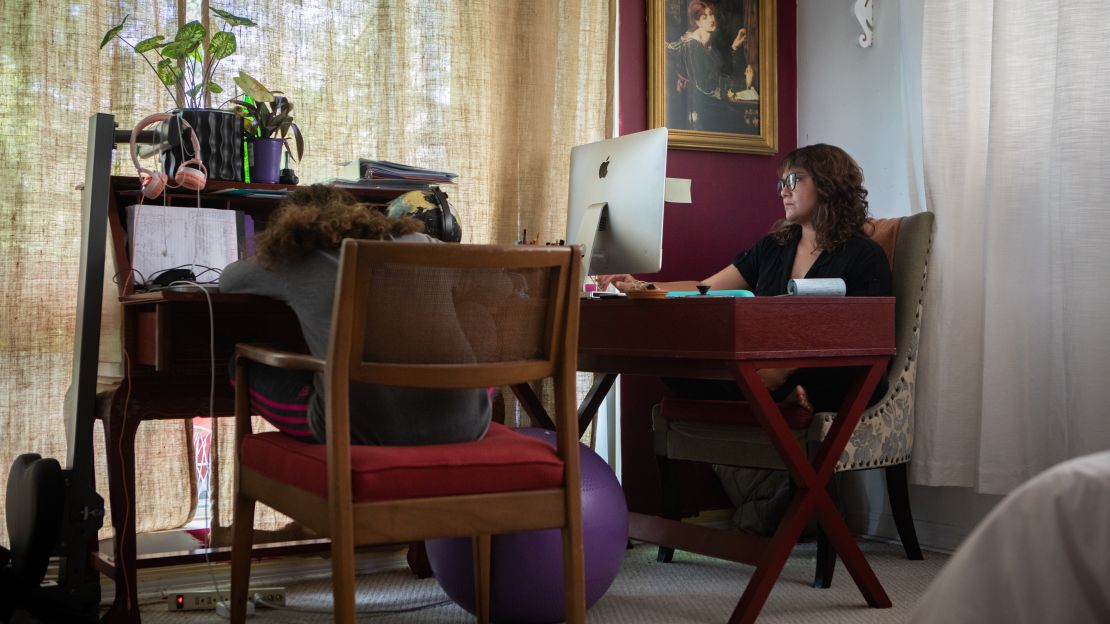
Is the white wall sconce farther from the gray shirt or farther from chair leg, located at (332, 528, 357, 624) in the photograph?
chair leg, located at (332, 528, 357, 624)

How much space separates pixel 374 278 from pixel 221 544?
153 cm

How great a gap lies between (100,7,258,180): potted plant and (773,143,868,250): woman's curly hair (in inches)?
64.8

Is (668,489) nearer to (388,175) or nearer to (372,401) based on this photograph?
(388,175)

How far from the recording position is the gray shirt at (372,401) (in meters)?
1.83

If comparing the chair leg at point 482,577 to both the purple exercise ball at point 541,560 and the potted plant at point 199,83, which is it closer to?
the purple exercise ball at point 541,560

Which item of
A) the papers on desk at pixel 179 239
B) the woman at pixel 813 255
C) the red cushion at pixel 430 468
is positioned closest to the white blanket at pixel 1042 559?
the red cushion at pixel 430 468

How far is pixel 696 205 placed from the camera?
362cm

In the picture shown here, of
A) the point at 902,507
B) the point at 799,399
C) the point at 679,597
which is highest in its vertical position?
the point at 799,399

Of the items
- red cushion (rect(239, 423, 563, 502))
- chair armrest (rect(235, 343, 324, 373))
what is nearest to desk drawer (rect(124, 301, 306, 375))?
chair armrest (rect(235, 343, 324, 373))

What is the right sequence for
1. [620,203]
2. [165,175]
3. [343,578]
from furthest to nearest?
[620,203]
[165,175]
[343,578]

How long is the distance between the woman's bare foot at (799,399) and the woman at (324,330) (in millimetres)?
1019

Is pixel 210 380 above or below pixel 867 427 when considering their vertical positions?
above

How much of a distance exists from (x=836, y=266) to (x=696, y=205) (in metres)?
0.73

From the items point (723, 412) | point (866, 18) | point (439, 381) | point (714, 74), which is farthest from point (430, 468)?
point (866, 18)
